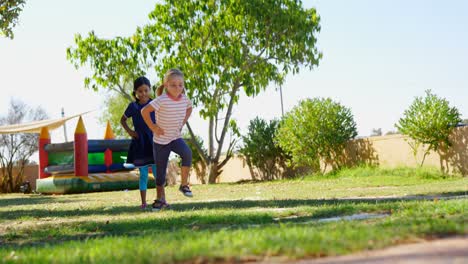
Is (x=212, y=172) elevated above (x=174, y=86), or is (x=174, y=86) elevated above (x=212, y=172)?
(x=174, y=86)

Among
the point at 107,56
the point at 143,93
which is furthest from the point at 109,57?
the point at 143,93

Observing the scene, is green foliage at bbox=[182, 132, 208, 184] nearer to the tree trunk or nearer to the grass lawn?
the tree trunk

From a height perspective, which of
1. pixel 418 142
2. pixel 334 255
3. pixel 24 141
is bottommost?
pixel 334 255

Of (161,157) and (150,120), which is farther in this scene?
(161,157)

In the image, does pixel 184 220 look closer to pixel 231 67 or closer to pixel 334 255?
pixel 334 255

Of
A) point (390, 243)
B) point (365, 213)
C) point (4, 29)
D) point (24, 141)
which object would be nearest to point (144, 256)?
point (390, 243)

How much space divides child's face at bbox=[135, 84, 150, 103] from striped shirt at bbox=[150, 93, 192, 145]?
2.91 ft

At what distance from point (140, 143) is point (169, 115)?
103 cm

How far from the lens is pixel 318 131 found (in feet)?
71.7

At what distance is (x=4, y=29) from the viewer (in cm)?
1614

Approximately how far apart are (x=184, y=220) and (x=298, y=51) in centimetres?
1765

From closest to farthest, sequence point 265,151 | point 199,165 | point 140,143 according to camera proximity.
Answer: point 140,143
point 265,151
point 199,165

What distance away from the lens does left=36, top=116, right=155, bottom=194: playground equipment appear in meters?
20.5

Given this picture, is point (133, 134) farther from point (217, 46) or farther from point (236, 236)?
point (217, 46)
